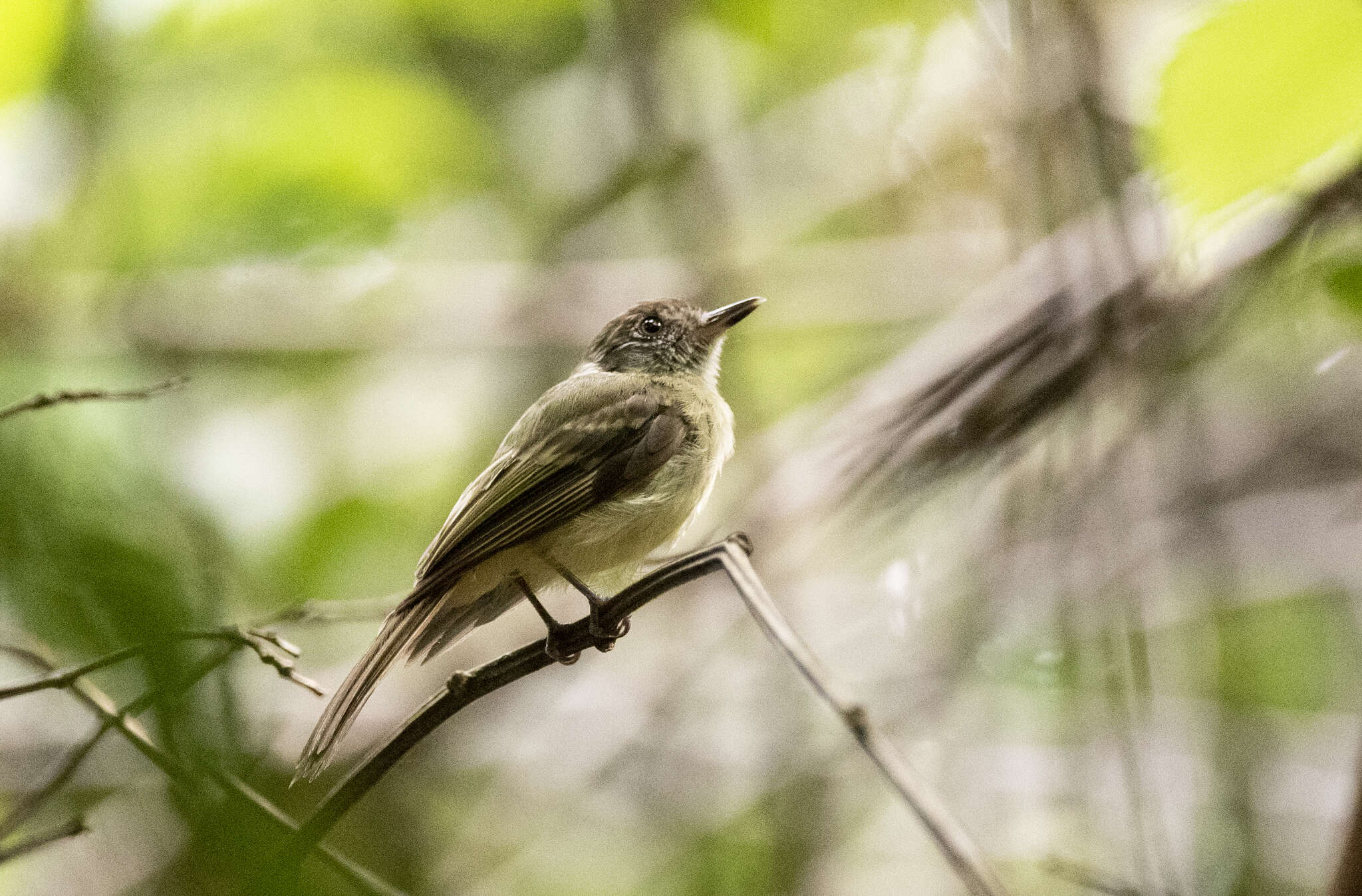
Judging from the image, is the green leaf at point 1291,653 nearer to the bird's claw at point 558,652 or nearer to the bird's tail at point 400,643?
the bird's tail at point 400,643

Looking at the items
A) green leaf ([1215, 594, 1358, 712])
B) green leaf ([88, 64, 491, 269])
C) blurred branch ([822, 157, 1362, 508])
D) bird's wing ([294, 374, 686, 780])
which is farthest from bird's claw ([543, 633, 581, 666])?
green leaf ([1215, 594, 1358, 712])

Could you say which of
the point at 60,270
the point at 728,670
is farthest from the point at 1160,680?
the point at 60,270

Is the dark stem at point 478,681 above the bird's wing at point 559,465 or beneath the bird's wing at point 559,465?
beneath

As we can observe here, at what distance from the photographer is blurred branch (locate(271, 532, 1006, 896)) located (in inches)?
33.1

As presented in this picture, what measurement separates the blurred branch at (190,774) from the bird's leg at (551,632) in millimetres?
552

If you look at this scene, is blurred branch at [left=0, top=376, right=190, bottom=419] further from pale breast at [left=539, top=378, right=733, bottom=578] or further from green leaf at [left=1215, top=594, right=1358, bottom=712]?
green leaf at [left=1215, top=594, right=1358, bottom=712]

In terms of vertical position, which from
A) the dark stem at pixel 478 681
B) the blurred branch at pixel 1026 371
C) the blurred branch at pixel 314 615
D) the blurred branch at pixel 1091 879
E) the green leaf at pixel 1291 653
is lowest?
the green leaf at pixel 1291 653

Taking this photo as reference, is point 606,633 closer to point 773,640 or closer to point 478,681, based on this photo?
point 478,681

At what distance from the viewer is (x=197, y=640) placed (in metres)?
1.03

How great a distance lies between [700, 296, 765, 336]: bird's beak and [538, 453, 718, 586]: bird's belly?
0.53 meters

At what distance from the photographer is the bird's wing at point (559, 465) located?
8.82ft

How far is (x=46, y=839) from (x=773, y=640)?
0.93 metres

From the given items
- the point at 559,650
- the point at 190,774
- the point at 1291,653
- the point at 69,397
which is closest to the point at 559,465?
the point at 559,650

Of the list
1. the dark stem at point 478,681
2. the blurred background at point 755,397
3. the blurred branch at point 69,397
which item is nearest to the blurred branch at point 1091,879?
the blurred background at point 755,397
